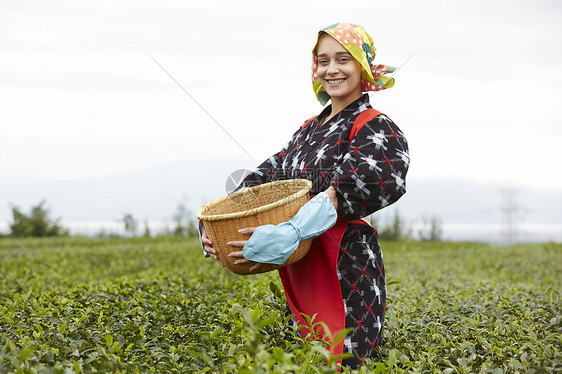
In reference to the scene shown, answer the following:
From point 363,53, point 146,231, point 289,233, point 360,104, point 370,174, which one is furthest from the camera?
point 146,231

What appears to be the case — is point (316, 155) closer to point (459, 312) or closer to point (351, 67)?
point (351, 67)

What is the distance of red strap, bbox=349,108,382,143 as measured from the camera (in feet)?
8.02

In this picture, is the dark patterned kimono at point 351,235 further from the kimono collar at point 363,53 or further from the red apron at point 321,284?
the kimono collar at point 363,53

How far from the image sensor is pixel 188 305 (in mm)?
3340

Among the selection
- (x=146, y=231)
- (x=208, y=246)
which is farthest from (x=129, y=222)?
(x=208, y=246)

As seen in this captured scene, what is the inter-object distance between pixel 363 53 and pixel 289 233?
40.1 inches

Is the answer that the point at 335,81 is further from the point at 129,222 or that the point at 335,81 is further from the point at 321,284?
the point at 129,222

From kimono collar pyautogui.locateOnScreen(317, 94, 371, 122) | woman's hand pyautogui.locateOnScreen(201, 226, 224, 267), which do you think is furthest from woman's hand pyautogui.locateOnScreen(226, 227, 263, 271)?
kimono collar pyautogui.locateOnScreen(317, 94, 371, 122)

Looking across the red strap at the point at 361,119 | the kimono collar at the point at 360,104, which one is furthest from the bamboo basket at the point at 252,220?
the kimono collar at the point at 360,104

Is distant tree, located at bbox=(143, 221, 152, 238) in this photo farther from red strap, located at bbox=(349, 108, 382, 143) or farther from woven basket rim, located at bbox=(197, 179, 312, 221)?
red strap, located at bbox=(349, 108, 382, 143)

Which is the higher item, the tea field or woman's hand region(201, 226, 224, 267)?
woman's hand region(201, 226, 224, 267)

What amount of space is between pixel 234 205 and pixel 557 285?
540 cm

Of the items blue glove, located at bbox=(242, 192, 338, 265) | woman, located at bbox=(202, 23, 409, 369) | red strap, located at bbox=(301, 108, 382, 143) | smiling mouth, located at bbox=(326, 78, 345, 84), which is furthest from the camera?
smiling mouth, located at bbox=(326, 78, 345, 84)

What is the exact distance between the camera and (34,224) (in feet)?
45.6
